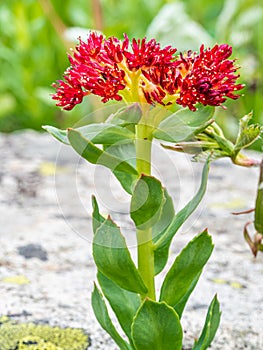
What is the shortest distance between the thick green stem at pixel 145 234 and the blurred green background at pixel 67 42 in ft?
5.97

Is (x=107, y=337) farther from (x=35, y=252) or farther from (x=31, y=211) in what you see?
(x=31, y=211)

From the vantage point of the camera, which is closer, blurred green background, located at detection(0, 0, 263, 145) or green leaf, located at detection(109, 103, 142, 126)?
green leaf, located at detection(109, 103, 142, 126)

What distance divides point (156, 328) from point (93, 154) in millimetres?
201

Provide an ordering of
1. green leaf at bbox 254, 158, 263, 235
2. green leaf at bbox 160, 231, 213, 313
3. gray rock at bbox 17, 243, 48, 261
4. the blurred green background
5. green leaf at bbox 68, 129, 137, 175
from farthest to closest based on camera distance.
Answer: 1. the blurred green background
2. gray rock at bbox 17, 243, 48, 261
3. green leaf at bbox 254, 158, 263, 235
4. green leaf at bbox 160, 231, 213, 313
5. green leaf at bbox 68, 129, 137, 175

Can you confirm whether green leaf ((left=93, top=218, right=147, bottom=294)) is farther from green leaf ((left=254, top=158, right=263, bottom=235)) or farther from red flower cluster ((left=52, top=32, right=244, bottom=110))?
green leaf ((left=254, top=158, right=263, bottom=235))

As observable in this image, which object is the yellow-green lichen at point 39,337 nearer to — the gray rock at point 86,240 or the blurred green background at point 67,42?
the gray rock at point 86,240

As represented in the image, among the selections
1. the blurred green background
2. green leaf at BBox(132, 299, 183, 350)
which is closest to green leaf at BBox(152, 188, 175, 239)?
green leaf at BBox(132, 299, 183, 350)

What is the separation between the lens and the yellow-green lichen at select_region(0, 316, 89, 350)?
99 centimetres

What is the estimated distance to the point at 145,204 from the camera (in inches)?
28.7

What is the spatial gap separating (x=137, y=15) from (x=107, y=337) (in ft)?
7.81

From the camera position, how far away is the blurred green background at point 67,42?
2.70m

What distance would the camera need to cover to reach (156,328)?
29.9 inches

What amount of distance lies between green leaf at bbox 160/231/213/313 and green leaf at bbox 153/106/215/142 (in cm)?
12

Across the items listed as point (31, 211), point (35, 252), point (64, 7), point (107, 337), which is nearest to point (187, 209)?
point (107, 337)
